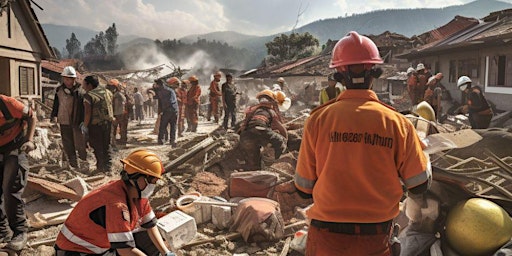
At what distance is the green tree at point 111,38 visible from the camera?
6681 cm

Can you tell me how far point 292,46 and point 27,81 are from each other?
1219 inches

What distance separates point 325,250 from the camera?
2.03m

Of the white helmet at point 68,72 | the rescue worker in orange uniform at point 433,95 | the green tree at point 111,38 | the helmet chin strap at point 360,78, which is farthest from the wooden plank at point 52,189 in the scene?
the green tree at point 111,38

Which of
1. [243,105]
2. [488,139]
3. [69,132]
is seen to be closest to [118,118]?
[69,132]

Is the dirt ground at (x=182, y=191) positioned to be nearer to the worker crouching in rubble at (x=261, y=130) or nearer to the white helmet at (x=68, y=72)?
the worker crouching in rubble at (x=261, y=130)

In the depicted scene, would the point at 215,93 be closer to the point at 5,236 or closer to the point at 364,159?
the point at 5,236

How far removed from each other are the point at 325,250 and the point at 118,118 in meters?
8.41

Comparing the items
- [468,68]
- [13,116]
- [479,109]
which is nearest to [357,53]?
[13,116]

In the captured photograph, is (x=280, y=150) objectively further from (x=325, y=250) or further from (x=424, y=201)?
(x=325, y=250)

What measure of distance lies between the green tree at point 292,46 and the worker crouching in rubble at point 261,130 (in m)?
36.1

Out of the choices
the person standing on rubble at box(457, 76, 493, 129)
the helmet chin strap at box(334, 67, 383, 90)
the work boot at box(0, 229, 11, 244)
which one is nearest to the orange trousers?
the helmet chin strap at box(334, 67, 383, 90)

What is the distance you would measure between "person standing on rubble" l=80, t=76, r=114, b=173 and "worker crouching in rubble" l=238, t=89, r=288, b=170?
2.51m

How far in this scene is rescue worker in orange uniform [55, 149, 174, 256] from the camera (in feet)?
8.11

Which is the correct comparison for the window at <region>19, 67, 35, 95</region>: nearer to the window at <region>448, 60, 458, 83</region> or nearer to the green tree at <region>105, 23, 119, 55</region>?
the window at <region>448, 60, 458, 83</region>
